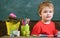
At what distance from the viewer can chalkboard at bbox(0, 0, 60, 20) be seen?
2129mm

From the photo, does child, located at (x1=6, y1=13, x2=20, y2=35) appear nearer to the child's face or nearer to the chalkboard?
the chalkboard

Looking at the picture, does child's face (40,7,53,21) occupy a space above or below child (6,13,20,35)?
above

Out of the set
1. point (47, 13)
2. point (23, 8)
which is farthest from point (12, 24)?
point (47, 13)

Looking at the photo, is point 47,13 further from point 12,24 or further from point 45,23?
point 12,24

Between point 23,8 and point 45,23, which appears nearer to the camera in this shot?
point 45,23

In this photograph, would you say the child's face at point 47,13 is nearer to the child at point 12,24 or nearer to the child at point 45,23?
the child at point 45,23

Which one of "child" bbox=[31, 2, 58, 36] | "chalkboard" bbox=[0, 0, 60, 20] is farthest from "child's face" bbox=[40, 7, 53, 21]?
"chalkboard" bbox=[0, 0, 60, 20]

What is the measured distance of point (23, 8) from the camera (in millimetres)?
2139

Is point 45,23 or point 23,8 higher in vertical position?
point 23,8

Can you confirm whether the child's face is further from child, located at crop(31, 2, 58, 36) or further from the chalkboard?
the chalkboard

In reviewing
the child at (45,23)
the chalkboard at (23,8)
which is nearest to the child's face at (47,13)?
the child at (45,23)

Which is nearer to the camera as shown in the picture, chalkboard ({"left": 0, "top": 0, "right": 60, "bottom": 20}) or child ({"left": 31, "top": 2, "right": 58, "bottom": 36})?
child ({"left": 31, "top": 2, "right": 58, "bottom": 36})

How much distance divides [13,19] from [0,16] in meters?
0.25

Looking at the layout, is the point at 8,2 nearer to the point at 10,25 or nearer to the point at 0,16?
the point at 0,16
